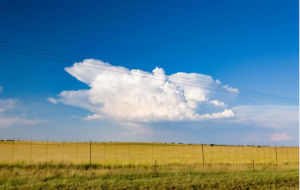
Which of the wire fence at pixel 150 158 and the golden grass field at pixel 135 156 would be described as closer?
the wire fence at pixel 150 158

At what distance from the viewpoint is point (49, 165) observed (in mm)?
31297

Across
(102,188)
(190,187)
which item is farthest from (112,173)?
(190,187)

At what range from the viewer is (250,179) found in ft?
66.7

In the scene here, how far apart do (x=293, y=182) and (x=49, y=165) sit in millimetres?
24859

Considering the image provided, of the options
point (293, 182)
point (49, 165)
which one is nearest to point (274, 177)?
point (293, 182)

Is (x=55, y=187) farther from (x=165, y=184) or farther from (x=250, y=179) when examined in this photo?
(x=250, y=179)

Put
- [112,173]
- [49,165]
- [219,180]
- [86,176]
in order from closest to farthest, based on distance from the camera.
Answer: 1. [219,180]
2. [86,176]
3. [112,173]
4. [49,165]

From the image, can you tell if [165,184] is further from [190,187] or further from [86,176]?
[86,176]

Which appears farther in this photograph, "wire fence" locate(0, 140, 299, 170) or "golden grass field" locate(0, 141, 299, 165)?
"golden grass field" locate(0, 141, 299, 165)

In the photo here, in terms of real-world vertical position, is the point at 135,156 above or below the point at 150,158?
below

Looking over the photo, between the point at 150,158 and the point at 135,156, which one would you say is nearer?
the point at 150,158

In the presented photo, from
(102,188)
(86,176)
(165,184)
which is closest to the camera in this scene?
(102,188)

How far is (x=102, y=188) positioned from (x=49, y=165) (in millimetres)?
17167

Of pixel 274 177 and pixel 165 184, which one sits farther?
pixel 274 177
